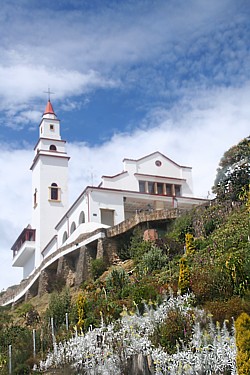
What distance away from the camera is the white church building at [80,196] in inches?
1468

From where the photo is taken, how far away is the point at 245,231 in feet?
81.3

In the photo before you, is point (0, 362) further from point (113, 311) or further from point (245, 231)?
point (245, 231)

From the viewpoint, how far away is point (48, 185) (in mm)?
47219

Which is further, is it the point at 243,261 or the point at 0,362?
the point at 0,362

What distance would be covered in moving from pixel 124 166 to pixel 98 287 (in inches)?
568

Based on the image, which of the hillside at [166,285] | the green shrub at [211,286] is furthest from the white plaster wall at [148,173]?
the green shrub at [211,286]

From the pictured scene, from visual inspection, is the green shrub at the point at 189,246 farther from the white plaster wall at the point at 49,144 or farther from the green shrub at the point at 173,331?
the white plaster wall at the point at 49,144

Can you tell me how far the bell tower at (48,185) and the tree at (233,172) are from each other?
16804 mm

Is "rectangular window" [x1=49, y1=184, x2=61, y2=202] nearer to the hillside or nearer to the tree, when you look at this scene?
the hillside

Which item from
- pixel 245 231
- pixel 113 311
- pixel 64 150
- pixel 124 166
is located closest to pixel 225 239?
pixel 245 231

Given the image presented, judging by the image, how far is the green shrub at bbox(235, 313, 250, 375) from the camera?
14.1 meters

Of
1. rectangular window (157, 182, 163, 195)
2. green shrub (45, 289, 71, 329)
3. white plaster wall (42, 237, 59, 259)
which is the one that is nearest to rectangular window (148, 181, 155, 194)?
rectangular window (157, 182, 163, 195)

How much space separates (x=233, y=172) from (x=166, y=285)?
12.7 meters

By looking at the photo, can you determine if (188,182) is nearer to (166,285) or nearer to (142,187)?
(142,187)
